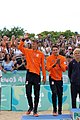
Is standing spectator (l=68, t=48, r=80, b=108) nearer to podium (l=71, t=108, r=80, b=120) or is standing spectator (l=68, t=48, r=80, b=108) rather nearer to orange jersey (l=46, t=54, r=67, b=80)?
orange jersey (l=46, t=54, r=67, b=80)

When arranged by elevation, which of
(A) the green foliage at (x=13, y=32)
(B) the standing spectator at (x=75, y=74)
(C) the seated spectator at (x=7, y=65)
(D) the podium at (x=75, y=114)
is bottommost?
(D) the podium at (x=75, y=114)

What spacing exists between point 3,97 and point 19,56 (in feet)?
8.15

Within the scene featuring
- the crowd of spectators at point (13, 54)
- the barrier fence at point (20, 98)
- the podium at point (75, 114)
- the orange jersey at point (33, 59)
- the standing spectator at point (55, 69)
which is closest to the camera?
the podium at point (75, 114)

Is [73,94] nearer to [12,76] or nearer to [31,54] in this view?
[31,54]

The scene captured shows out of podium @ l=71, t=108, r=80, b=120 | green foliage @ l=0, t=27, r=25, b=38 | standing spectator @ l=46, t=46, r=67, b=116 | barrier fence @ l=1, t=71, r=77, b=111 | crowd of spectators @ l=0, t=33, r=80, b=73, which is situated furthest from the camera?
green foliage @ l=0, t=27, r=25, b=38

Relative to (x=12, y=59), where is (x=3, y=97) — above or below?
below

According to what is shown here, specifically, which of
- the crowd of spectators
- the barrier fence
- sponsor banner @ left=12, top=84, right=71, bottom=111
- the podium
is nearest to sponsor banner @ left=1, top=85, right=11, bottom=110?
the barrier fence

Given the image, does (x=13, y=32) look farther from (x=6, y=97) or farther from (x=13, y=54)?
(x=6, y=97)

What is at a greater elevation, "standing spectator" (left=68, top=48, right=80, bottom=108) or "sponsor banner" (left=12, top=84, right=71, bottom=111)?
"standing spectator" (left=68, top=48, right=80, bottom=108)

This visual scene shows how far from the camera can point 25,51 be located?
29.9 ft

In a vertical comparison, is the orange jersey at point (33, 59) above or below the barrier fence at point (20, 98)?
above

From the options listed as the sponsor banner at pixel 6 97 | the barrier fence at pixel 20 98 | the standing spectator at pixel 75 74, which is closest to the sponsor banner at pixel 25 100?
the barrier fence at pixel 20 98

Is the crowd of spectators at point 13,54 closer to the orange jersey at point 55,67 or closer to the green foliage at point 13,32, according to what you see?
the orange jersey at point 55,67

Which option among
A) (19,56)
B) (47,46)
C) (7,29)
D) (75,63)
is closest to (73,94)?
(75,63)
